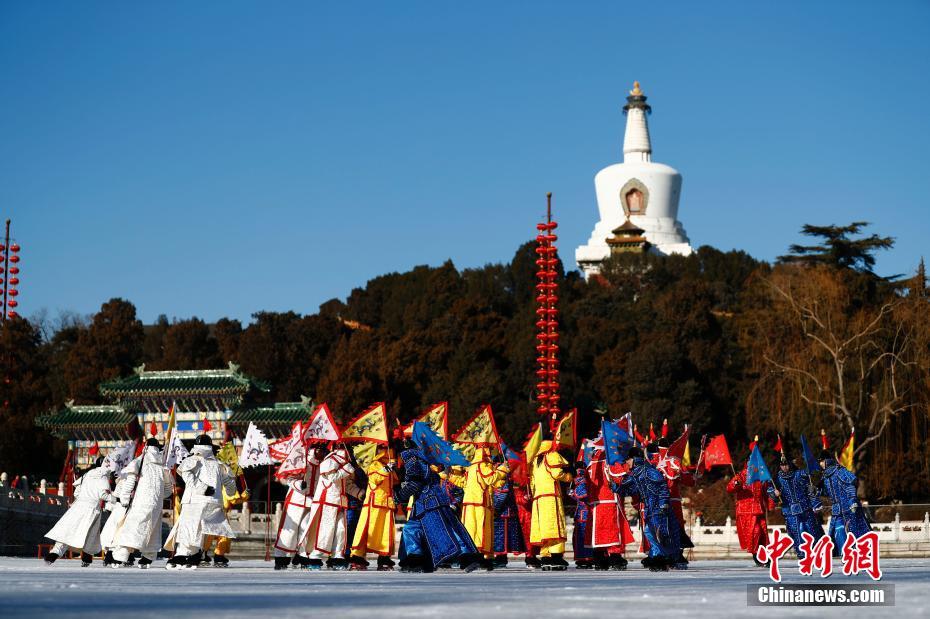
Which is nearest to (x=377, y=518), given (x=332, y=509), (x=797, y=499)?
(x=332, y=509)

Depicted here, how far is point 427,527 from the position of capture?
58.4 feet

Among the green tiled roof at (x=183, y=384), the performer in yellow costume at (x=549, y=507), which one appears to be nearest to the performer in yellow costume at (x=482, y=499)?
the performer in yellow costume at (x=549, y=507)

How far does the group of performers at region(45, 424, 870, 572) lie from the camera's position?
62.4 feet

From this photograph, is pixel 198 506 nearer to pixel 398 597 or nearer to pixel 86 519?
pixel 86 519

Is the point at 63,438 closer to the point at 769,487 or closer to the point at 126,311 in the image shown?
the point at 126,311

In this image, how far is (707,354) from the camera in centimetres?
5706

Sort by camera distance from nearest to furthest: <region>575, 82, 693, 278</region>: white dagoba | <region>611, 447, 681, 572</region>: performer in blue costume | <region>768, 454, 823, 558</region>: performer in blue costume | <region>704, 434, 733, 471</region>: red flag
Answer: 1. <region>611, 447, 681, 572</region>: performer in blue costume
2. <region>768, 454, 823, 558</region>: performer in blue costume
3. <region>704, 434, 733, 471</region>: red flag
4. <region>575, 82, 693, 278</region>: white dagoba

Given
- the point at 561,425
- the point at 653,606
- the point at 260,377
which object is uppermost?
the point at 260,377

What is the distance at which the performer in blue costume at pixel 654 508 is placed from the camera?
18.9 metres

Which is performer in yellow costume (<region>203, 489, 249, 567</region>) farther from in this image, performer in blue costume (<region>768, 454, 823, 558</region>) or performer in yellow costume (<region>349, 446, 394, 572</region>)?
performer in blue costume (<region>768, 454, 823, 558</region>)

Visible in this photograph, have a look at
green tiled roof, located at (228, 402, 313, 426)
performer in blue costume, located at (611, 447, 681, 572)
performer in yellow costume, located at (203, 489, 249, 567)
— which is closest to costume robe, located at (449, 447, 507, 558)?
performer in blue costume, located at (611, 447, 681, 572)

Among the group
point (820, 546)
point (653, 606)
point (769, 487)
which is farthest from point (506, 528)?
point (653, 606)

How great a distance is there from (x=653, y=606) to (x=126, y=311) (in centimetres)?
6096

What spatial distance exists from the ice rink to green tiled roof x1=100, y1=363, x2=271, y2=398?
44.0m
